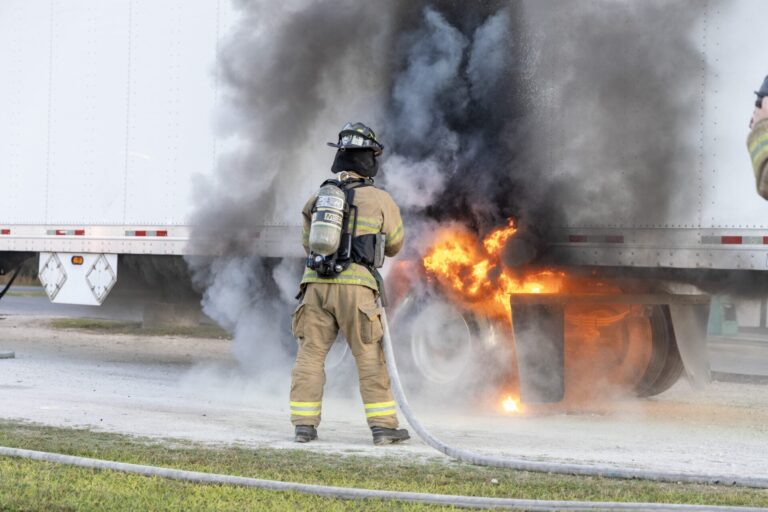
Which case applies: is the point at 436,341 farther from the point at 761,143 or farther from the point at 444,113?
the point at 761,143

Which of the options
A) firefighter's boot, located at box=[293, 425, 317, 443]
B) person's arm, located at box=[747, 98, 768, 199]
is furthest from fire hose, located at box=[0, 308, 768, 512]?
person's arm, located at box=[747, 98, 768, 199]

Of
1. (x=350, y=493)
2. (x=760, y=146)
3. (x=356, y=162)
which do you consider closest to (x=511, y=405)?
(x=356, y=162)

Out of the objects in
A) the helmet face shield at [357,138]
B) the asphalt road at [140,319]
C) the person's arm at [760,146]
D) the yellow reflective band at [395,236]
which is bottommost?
the asphalt road at [140,319]

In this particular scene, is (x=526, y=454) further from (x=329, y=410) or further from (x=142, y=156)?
(x=142, y=156)

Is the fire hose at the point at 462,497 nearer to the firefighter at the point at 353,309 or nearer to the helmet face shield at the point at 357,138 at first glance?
the firefighter at the point at 353,309

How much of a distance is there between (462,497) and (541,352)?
3.79 meters

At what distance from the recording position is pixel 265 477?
5.29m

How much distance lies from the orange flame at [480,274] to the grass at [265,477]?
2791mm

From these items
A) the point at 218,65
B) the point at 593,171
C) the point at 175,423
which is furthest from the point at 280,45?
the point at 175,423

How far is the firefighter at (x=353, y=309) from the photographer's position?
677 centimetres

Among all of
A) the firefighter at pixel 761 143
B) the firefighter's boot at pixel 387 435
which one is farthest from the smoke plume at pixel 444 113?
the firefighter at pixel 761 143

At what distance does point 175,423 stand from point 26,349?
23.6 feet

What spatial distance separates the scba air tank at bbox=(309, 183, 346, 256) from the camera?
6.69 meters

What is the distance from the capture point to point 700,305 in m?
8.69
